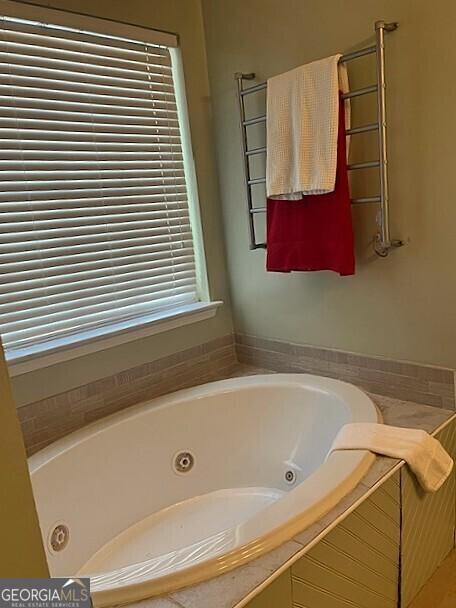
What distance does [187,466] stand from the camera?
6.88ft

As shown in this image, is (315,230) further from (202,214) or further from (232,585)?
(232,585)

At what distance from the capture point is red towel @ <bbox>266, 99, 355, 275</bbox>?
6.03 feet

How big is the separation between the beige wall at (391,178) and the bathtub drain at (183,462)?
67cm

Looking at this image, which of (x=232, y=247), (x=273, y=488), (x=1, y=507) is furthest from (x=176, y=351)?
(x=1, y=507)

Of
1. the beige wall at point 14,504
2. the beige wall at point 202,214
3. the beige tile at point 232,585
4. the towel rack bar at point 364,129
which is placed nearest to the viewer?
the beige wall at point 14,504

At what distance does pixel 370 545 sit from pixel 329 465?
9.1 inches

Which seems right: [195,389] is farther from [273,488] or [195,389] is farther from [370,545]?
[370,545]

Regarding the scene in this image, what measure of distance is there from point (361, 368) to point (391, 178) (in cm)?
76

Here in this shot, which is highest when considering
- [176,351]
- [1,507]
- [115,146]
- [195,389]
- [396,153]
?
[115,146]

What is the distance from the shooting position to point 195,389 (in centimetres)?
219

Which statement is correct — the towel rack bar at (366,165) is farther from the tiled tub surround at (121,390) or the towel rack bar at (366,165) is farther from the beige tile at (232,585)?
the beige tile at (232,585)

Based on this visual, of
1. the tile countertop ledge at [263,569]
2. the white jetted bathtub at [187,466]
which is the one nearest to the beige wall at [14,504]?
the tile countertop ledge at [263,569]

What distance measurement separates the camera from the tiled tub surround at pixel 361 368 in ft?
6.06

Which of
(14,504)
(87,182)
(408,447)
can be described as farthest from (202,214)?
(14,504)
